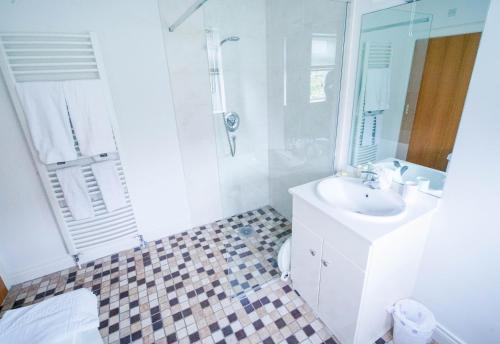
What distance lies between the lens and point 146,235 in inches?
97.2

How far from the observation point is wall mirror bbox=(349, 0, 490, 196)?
1.18 m

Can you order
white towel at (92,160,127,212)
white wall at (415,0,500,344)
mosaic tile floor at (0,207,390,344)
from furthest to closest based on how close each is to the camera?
white towel at (92,160,127,212) → mosaic tile floor at (0,207,390,344) → white wall at (415,0,500,344)

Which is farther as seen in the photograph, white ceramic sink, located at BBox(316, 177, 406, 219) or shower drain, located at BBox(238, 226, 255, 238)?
shower drain, located at BBox(238, 226, 255, 238)

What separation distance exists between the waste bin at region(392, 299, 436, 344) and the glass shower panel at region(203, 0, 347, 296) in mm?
880

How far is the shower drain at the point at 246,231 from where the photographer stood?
2550mm

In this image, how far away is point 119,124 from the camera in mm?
2059

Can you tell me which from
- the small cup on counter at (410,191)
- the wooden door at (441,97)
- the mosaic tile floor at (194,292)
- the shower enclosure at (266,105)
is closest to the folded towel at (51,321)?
the mosaic tile floor at (194,292)

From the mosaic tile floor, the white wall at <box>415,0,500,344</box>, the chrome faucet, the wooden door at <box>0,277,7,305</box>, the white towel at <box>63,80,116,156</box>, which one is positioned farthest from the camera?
the wooden door at <box>0,277,7,305</box>

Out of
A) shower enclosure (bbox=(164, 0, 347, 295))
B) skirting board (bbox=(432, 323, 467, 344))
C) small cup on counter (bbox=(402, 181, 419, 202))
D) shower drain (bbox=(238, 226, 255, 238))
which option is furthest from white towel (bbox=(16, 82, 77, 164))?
skirting board (bbox=(432, 323, 467, 344))

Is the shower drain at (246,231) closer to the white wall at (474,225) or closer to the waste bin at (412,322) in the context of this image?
the waste bin at (412,322)

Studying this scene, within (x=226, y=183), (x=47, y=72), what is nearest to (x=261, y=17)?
(x=226, y=183)

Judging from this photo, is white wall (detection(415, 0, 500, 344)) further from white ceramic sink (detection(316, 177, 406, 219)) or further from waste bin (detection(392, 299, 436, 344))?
white ceramic sink (detection(316, 177, 406, 219))

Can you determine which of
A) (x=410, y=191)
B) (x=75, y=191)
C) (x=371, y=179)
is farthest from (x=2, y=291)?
(x=410, y=191)

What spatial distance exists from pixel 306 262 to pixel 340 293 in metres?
0.29
